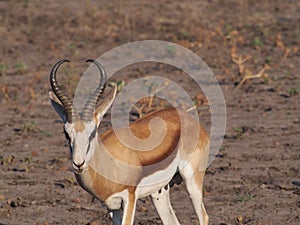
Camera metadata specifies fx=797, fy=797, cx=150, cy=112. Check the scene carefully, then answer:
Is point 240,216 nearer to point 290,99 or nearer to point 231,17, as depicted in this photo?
point 290,99

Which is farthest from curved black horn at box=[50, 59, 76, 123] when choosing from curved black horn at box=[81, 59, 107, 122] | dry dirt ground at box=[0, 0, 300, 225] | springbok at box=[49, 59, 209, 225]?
dry dirt ground at box=[0, 0, 300, 225]

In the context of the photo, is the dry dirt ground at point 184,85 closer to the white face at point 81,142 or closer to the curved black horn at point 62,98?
the white face at point 81,142

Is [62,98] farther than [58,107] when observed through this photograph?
No

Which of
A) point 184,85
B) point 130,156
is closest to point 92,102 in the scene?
point 130,156

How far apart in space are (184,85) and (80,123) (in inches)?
287

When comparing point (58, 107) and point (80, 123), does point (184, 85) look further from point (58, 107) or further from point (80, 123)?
point (80, 123)

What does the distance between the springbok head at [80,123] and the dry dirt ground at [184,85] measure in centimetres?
176

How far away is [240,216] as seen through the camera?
8.22 m

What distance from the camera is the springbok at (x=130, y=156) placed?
6.69 meters

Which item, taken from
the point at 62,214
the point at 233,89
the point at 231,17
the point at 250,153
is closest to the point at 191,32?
the point at 231,17

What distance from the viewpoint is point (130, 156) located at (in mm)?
7000

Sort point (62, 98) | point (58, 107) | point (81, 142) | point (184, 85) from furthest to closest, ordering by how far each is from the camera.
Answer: point (184, 85), point (58, 107), point (62, 98), point (81, 142)

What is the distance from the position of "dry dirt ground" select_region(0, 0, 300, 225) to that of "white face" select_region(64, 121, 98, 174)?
5.76 ft

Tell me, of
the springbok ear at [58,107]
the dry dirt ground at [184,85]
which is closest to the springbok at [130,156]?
the springbok ear at [58,107]
